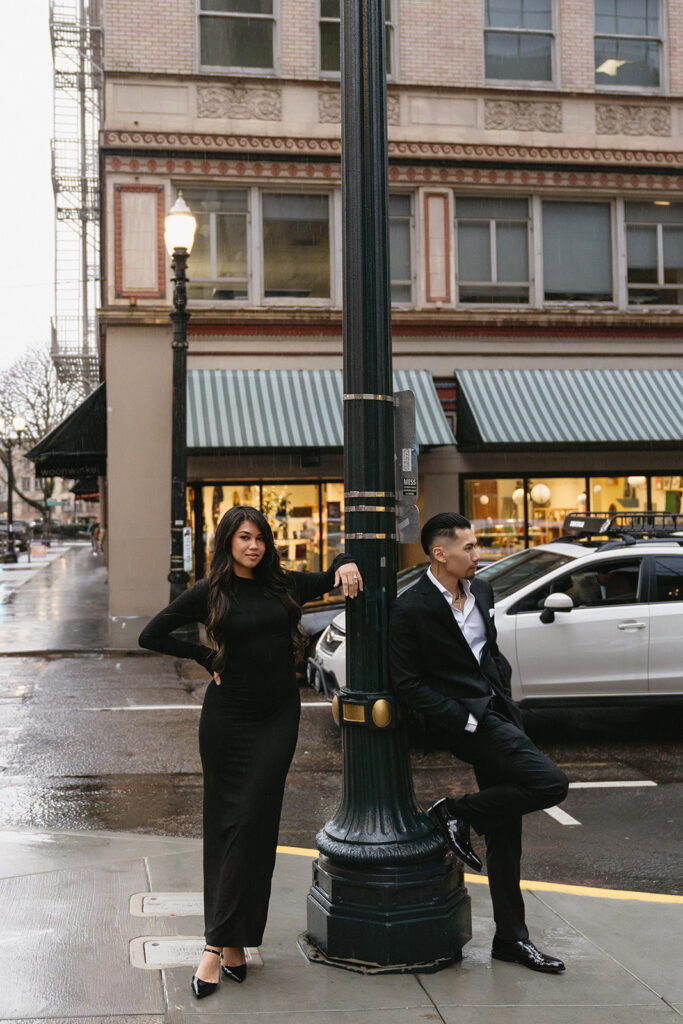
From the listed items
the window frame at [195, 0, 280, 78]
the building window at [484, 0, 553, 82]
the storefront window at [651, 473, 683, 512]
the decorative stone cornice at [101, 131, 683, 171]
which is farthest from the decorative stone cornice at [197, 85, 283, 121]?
the storefront window at [651, 473, 683, 512]

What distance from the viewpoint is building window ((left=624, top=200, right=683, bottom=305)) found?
19891mm

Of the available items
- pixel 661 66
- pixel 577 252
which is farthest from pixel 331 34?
pixel 661 66

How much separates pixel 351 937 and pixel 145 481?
1473 centimetres

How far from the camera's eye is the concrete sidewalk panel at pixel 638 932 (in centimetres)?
404

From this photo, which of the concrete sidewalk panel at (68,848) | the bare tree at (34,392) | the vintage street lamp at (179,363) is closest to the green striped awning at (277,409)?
the vintage street lamp at (179,363)

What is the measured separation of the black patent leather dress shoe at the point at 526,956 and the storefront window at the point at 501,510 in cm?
1520

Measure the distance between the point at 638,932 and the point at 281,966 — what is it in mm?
1615

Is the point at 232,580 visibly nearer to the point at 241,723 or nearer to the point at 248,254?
the point at 241,723

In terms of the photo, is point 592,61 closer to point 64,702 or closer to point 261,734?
point 64,702

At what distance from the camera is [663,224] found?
19953 millimetres

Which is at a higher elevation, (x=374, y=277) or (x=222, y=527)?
(x=374, y=277)

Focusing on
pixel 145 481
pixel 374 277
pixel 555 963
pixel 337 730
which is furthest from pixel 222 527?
pixel 145 481

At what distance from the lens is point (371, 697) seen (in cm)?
420

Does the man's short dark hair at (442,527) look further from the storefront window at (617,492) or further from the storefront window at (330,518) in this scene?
the storefront window at (617,492)
